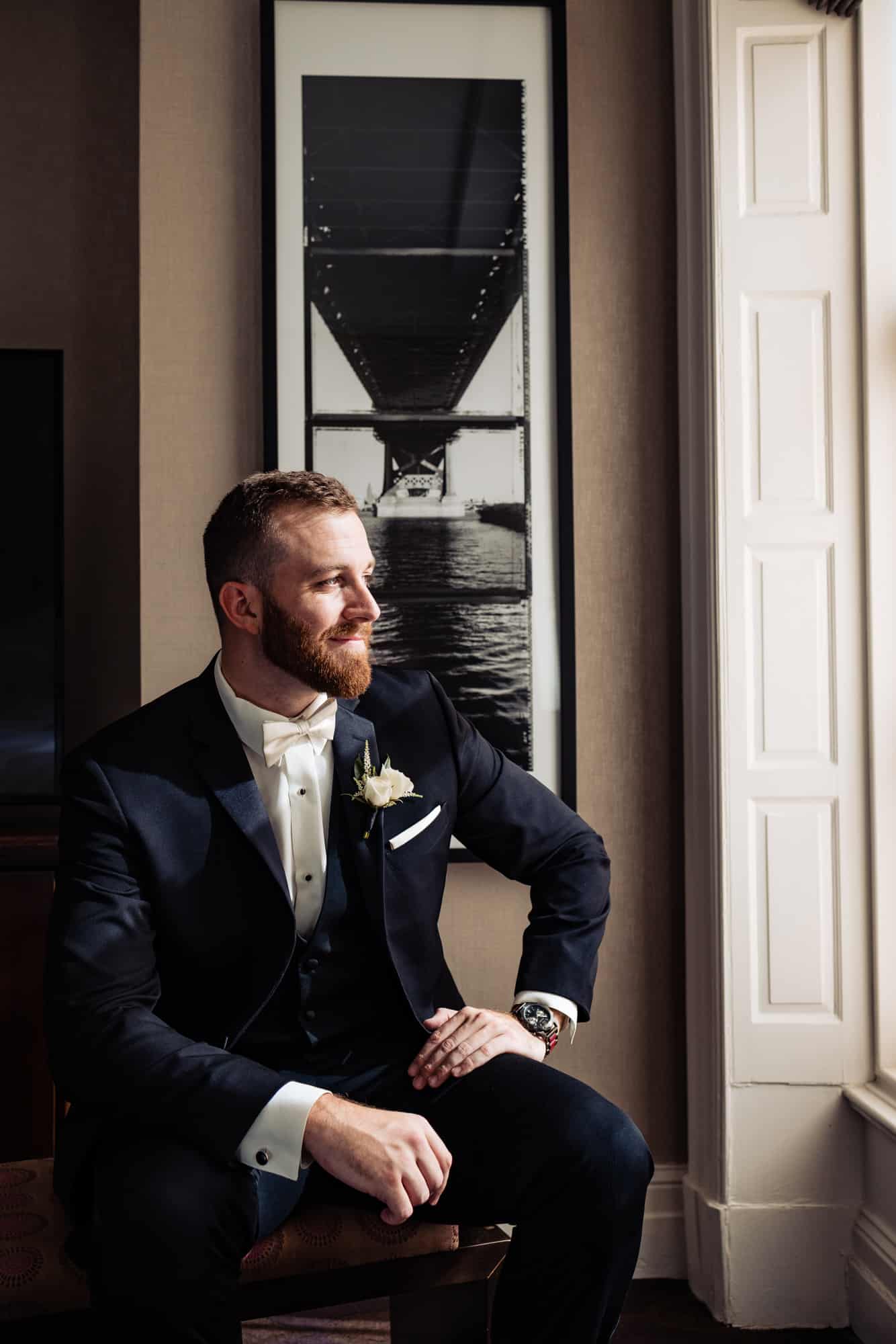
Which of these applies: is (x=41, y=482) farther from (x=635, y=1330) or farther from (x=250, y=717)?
(x=635, y=1330)

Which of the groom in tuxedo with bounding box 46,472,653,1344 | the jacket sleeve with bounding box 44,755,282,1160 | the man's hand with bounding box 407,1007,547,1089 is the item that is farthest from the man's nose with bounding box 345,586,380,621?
the man's hand with bounding box 407,1007,547,1089

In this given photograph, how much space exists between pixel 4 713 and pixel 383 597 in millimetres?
866

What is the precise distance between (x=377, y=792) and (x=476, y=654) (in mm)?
787

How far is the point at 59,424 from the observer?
2.43 meters

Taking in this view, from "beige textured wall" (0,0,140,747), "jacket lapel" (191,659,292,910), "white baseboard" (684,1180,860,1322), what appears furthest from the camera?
"beige textured wall" (0,0,140,747)

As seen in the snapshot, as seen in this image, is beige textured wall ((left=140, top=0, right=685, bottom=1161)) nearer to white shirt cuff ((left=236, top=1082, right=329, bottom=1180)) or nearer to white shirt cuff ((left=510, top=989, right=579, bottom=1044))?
white shirt cuff ((left=510, top=989, right=579, bottom=1044))

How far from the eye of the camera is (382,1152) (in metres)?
1.33

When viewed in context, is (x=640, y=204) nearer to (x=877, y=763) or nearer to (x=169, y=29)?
(x=169, y=29)

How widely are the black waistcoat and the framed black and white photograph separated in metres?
0.79

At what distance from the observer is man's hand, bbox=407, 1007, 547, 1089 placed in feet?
5.17

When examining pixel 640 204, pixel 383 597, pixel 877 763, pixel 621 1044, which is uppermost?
pixel 640 204

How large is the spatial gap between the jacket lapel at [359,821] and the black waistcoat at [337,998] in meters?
0.01

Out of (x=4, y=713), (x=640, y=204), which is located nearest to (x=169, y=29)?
(x=640, y=204)

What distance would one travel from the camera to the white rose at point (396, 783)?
1646 mm
